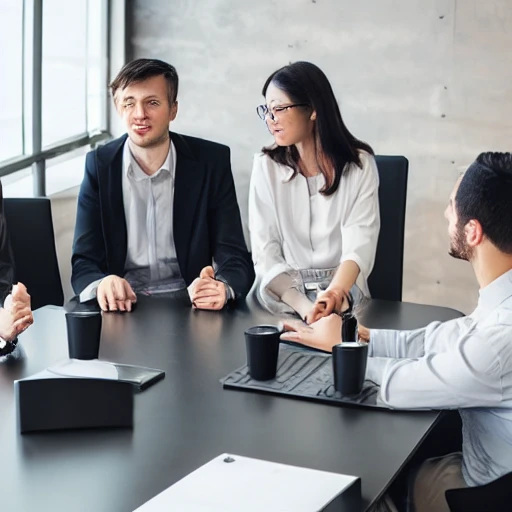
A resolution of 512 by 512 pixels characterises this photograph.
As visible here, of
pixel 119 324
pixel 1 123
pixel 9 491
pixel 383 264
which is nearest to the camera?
pixel 9 491

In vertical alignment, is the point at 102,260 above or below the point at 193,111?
below

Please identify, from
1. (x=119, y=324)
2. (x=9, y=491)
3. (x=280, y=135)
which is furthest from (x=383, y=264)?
(x=9, y=491)

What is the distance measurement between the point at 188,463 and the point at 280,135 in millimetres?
1512

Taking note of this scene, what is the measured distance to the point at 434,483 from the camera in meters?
1.64

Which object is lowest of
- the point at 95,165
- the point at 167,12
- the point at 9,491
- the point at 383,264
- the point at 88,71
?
the point at 9,491

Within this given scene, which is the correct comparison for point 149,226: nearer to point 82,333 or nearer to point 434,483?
point 82,333

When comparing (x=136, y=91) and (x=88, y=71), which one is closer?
(x=136, y=91)

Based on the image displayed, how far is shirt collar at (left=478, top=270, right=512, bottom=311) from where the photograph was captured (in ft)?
5.21

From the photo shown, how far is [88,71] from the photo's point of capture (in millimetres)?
4172

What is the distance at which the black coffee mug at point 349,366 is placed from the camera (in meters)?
1.47

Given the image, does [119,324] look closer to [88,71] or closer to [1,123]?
[1,123]

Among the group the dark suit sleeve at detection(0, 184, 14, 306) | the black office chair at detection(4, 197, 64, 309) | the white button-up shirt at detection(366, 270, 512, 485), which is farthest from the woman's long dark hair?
the white button-up shirt at detection(366, 270, 512, 485)

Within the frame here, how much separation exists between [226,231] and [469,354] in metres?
1.35

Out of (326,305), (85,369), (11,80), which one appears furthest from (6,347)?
(11,80)
